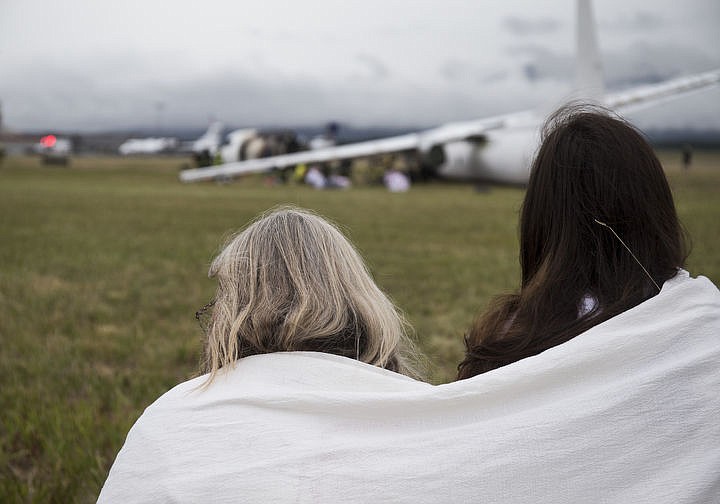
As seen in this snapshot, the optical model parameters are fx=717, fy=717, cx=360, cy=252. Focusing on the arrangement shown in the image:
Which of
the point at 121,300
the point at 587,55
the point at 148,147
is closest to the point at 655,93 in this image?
the point at 587,55

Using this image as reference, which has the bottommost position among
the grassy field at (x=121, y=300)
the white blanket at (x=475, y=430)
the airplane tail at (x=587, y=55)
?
the grassy field at (x=121, y=300)

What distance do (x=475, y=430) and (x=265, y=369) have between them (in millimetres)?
459

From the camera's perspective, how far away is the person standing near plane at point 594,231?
1.65m

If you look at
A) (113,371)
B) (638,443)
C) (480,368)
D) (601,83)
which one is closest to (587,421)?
(638,443)

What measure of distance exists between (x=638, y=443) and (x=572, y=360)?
19 centimetres

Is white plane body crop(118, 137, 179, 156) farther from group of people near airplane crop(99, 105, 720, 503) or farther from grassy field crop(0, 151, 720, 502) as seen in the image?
group of people near airplane crop(99, 105, 720, 503)

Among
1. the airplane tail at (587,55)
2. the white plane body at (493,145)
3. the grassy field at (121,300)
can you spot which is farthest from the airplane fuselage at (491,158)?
the grassy field at (121,300)

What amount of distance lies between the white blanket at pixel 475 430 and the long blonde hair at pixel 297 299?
7 cm

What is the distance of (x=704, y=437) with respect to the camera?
134 centimetres

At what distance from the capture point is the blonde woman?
53.8 inches

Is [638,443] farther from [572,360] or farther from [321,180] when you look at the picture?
[321,180]

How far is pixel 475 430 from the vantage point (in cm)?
134

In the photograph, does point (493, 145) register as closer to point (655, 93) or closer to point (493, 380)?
point (655, 93)

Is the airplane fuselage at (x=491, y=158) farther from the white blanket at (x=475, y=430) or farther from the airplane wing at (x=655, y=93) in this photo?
the white blanket at (x=475, y=430)
